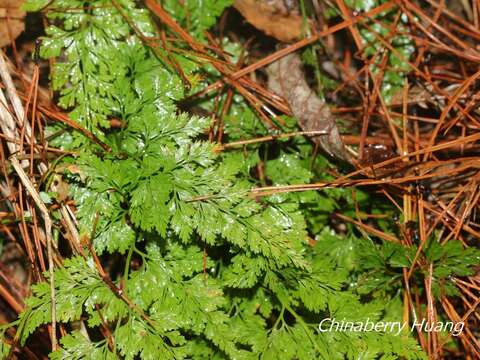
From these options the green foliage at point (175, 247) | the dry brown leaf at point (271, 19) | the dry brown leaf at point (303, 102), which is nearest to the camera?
the green foliage at point (175, 247)

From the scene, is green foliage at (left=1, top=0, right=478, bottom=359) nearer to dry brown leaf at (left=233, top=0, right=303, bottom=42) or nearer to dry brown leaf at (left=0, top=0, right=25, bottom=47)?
dry brown leaf at (left=0, top=0, right=25, bottom=47)

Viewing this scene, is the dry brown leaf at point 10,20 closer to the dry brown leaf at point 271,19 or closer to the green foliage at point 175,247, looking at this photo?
the green foliage at point 175,247

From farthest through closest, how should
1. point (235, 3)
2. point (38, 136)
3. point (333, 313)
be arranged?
point (235, 3)
point (38, 136)
point (333, 313)

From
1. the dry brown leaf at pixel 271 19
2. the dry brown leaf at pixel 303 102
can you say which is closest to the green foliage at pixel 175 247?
the dry brown leaf at pixel 303 102

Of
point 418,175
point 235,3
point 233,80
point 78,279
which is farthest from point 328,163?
point 78,279

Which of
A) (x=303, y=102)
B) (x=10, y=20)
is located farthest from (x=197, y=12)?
(x=10, y=20)

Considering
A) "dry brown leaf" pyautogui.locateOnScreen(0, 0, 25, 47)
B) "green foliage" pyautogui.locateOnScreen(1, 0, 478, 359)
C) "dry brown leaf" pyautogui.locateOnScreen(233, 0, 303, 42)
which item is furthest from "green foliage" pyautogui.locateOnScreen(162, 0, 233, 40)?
"dry brown leaf" pyautogui.locateOnScreen(0, 0, 25, 47)

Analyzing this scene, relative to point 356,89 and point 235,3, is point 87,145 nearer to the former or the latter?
point 235,3
